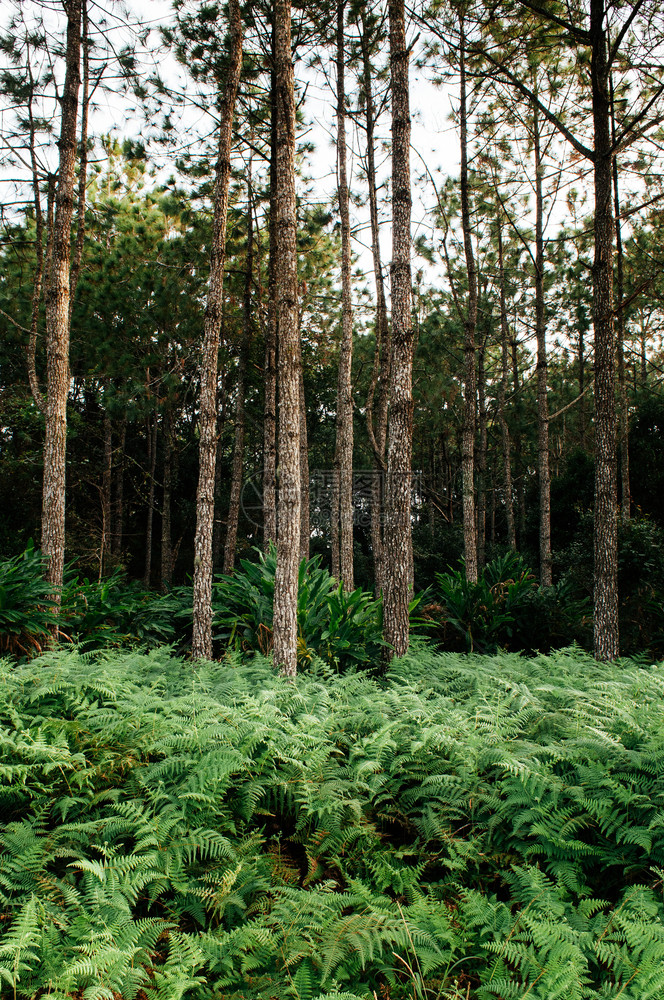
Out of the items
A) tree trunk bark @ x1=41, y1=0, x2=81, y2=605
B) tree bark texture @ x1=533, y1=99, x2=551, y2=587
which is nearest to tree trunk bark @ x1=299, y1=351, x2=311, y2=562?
tree bark texture @ x1=533, y1=99, x2=551, y2=587

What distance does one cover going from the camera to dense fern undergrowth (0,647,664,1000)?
2127 millimetres

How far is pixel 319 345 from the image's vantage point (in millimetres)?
17984

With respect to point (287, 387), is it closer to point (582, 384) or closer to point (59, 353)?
point (59, 353)

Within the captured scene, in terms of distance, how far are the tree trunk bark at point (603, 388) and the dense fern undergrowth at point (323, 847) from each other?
299cm

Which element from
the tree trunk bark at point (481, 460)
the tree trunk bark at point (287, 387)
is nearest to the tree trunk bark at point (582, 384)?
the tree trunk bark at point (481, 460)

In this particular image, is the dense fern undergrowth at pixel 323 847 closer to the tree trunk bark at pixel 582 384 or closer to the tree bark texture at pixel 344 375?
the tree bark texture at pixel 344 375

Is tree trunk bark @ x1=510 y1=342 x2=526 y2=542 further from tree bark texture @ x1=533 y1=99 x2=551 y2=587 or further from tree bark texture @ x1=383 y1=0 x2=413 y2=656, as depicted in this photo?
tree bark texture @ x1=383 y1=0 x2=413 y2=656

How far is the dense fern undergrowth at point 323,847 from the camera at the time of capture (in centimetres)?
213

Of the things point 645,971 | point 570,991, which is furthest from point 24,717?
point 645,971

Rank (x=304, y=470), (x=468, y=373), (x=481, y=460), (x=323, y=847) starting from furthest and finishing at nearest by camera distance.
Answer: (x=481, y=460) → (x=304, y=470) → (x=468, y=373) → (x=323, y=847)

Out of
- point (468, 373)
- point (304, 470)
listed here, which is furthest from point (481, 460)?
point (468, 373)

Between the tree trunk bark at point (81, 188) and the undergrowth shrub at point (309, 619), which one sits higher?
the tree trunk bark at point (81, 188)

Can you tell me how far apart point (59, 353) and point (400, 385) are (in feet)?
13.2

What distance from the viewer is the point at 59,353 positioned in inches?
250
